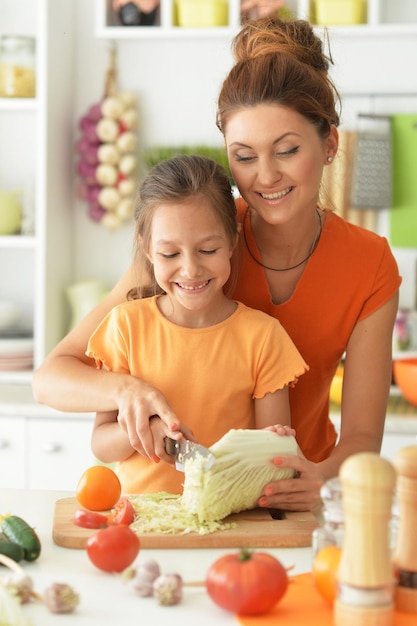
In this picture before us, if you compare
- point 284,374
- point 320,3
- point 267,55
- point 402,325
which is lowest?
point 402,325

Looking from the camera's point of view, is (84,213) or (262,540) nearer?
(262,540)

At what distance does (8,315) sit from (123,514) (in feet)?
7.36

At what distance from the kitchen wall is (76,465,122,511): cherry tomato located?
2.30m

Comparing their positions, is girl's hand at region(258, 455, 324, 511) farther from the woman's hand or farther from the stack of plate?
the stack of plate

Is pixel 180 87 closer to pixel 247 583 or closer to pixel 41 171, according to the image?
pixel 41 171

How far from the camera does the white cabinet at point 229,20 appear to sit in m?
3.35

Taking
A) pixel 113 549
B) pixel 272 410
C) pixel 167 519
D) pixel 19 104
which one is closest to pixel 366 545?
pixel 113 549

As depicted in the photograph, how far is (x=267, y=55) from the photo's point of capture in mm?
1781

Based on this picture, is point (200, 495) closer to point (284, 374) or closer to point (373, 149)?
point (284, 374)

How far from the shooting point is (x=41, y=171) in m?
3.42

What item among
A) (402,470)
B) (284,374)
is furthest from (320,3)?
(402,470)

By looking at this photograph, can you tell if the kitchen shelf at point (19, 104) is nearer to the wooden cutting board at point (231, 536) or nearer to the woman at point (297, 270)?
the woman at point (297, 270)

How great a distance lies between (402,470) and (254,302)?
34.8 inches

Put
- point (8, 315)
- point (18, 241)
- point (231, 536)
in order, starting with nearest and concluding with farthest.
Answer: point (231, 536), point (18, 241), point (8, 315)
